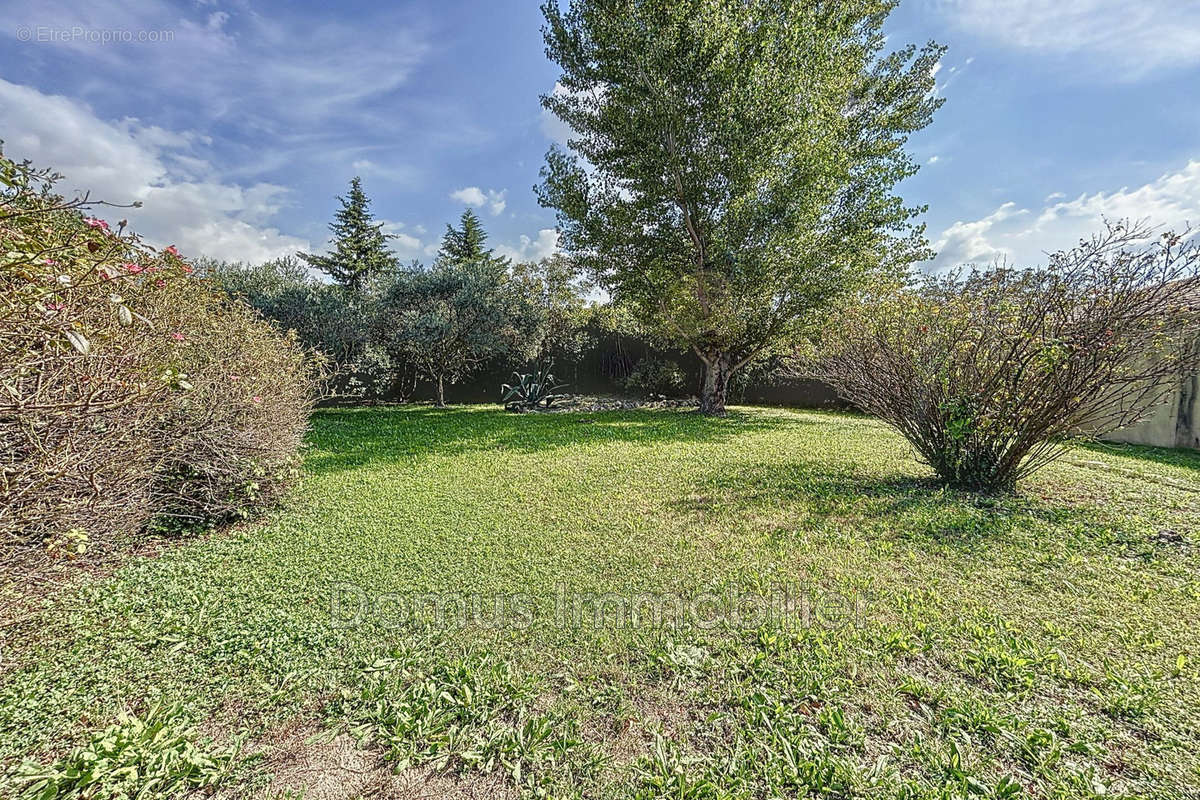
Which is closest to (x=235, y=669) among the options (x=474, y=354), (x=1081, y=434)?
(x=1081, y=434)

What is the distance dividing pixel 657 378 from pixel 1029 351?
33.8 feet

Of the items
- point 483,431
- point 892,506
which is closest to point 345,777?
point 892,506

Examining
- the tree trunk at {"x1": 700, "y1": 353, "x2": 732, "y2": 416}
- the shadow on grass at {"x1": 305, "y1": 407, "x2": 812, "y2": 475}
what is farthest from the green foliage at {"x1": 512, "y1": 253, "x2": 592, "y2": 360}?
the tree trunk at {"x1": 700, "y1": 353, "x2": 732, "y2": 416}

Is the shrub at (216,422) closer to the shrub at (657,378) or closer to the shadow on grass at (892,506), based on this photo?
the shadow on grass at (892,506)

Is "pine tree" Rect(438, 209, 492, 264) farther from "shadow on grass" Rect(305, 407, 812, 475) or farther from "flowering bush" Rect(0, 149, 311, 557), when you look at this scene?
"flowering bush" Rect(0, 149, 311, 557)

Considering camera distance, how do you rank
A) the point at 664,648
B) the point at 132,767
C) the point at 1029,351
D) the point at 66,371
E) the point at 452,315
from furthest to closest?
the point at 452,315
the point at 1029,351
the point at 664,648
the point at 66,371
the point at 132,767

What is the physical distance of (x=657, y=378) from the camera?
1380 centimetres

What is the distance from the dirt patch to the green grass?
0.03m

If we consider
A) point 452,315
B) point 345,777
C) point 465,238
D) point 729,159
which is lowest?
point 345,777

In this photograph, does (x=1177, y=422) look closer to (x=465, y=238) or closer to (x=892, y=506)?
(x=892, y=506)

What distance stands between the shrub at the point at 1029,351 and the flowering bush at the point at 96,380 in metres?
5.12

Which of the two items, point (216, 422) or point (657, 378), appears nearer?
point (216, 422)

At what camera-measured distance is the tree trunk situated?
974 centimetres

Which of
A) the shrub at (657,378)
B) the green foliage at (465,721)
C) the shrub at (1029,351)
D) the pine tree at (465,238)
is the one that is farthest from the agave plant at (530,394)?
the pine tree at (465,238)
